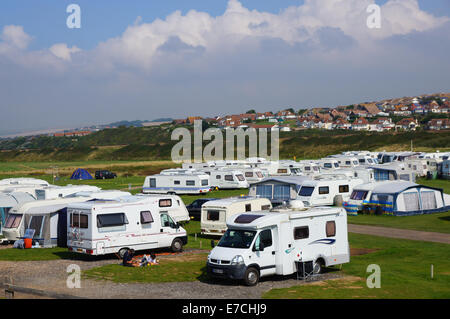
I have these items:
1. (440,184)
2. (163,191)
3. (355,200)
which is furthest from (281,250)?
A: (440,184)

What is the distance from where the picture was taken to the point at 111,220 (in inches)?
850

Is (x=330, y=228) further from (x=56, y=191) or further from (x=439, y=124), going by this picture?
(x=439, y=124)

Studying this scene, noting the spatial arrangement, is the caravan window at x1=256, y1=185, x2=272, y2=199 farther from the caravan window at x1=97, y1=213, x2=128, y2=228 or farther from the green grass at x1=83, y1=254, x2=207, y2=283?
the caravan window at x1=97, y1=213, x2=128, y2=228

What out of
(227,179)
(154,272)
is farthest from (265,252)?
(227,179)

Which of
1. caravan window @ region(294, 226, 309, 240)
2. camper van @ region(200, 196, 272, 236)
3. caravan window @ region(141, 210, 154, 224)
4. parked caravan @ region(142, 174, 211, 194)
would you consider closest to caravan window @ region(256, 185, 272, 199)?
camper van @ region(200, 196, 272, 236)

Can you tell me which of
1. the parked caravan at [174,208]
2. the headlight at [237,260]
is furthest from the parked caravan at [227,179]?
the headlight at [237,260]

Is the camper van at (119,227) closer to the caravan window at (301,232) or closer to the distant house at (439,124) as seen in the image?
the caravan window at (301,232)

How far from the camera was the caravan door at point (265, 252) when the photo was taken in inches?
671

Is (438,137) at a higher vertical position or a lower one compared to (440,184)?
higher

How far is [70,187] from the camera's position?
3516 cm

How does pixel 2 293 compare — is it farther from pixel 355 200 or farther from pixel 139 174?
pixel 139 174

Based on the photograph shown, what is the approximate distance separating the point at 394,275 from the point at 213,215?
36.6ft

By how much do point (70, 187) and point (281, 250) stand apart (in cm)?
2158
